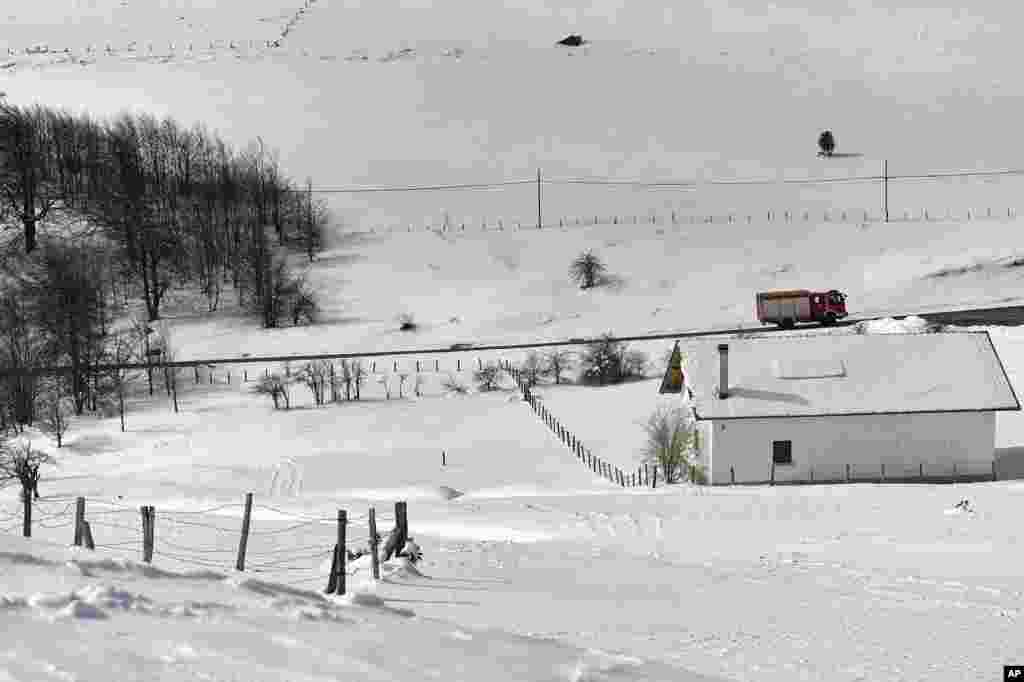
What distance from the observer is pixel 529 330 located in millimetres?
71875

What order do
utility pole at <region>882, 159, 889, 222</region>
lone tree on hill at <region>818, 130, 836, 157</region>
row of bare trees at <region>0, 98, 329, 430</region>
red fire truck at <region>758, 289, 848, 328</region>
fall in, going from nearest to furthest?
row of bare trees at <region>0, 98, 329, 430</region> < red fire truck at <region>758, 289, 848, 328</region> < utility pole at <region>882, 159, 889, 222</region> < lone tree on hill at <region>818, 130, 836, 157</region>

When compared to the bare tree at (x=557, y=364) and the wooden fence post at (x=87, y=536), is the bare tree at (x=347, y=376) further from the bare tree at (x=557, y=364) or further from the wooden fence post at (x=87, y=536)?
the wooden fence post at (x=87, y=536)

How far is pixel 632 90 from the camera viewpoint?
124 meters

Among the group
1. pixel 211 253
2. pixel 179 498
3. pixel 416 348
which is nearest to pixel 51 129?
pixel 211 253

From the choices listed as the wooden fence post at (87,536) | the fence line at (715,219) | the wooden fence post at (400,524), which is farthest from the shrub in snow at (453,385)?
the wooden fence post at (87,536)

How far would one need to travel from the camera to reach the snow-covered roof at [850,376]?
127 ft

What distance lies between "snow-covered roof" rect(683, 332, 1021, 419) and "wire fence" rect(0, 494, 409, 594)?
16.5 meters

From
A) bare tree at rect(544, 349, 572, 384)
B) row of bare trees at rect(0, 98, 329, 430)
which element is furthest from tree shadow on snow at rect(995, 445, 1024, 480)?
row of bare trees at rect(0, 98, 329, 430)

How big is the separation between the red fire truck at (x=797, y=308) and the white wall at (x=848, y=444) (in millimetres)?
28791

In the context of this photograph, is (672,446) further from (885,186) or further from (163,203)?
(885,186)

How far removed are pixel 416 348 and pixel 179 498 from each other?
35.1 meters

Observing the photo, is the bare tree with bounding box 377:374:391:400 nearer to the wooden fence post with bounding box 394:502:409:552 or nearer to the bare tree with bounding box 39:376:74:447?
the bare tree with bounding box 39:376:74:447

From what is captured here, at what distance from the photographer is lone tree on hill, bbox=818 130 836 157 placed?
107500 mm

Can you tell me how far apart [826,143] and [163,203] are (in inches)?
2292
